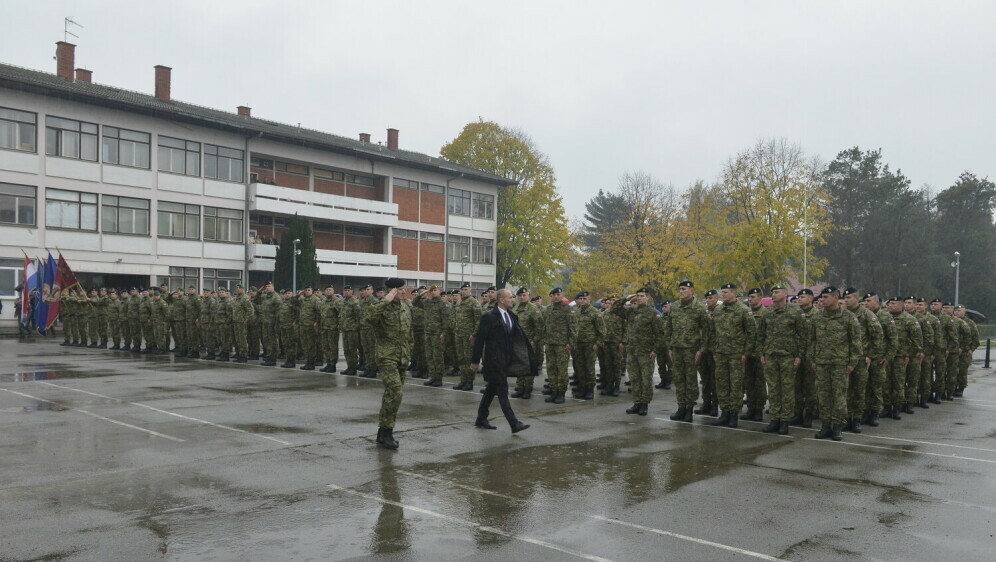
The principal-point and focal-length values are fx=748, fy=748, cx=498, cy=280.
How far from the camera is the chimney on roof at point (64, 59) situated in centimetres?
3897

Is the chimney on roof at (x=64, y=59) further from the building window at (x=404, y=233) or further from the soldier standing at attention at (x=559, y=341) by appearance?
the soldier standing at attention at (x=559, y=341)

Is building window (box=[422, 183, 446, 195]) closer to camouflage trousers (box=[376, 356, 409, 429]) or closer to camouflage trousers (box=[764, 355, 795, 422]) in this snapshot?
camouflage trousers (box=[764, 355, 795, 422])

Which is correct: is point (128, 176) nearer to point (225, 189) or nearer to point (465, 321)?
point (225, 189)

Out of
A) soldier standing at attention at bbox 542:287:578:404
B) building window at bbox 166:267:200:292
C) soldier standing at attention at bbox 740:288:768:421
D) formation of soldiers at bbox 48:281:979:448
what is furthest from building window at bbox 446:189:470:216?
soldier standing at attention at bbox 740:288:768:421

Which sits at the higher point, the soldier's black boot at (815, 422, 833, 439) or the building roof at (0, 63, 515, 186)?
the building roof at (0, 63, 515, 186)

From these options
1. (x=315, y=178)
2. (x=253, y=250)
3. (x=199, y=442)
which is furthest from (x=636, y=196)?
(x=199, y=442)

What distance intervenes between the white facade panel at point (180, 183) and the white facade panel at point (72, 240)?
4.54m

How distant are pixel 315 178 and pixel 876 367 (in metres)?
41.9

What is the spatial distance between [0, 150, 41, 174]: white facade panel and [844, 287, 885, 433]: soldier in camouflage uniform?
117 feet

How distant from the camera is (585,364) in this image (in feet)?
44.9

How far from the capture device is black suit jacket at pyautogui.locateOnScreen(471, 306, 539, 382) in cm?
999

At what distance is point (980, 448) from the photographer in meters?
9.63

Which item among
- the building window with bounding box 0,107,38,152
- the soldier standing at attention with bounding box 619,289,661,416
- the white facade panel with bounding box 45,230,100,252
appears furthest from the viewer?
the white facade panel with bounding box 45,230,100,252

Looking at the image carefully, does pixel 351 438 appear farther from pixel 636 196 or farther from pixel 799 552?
pixel 636 196
